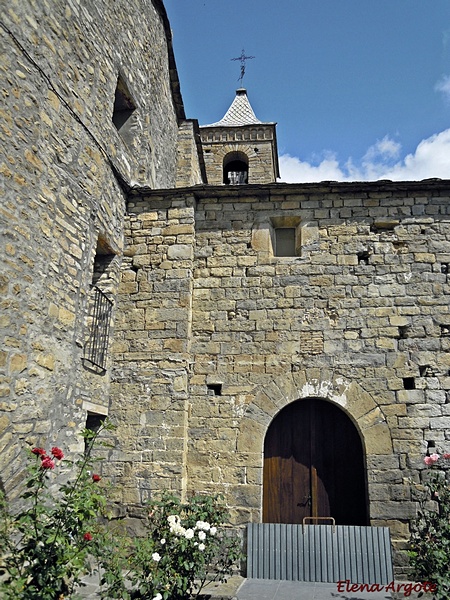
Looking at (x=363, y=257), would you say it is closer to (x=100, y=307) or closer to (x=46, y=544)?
(x=100, y=307)

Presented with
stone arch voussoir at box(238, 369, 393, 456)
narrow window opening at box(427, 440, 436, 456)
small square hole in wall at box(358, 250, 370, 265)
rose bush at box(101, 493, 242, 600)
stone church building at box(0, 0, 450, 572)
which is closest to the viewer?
rose bush at box(101, 493, 242, 600)

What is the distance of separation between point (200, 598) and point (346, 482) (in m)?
2.11

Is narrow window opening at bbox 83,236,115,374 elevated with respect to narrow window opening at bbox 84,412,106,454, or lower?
elevated

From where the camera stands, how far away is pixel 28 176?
4.55 m

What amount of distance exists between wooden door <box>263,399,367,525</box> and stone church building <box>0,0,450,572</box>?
2 centimetres

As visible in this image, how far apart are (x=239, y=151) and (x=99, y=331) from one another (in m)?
9.76

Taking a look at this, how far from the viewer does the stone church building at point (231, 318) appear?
17.4 ft

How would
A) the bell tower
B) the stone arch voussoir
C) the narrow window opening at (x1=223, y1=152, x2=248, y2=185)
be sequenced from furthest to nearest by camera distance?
the narrow window opening at (x1=223, y1=152, x2=248, y2=185) < the bell tower < the stone arch voussoir

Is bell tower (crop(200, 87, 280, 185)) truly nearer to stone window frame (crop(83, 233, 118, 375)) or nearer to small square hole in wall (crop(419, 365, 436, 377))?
stone window frame (crop(83, 233, 118, 375))

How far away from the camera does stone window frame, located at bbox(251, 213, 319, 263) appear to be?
6645 millimetres

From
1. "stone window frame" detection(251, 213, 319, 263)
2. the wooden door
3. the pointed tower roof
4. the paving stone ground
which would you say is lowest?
the paving stone ground

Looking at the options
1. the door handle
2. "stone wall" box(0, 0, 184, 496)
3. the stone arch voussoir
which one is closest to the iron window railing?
"stone wall" box(0, 0, 184, 496)

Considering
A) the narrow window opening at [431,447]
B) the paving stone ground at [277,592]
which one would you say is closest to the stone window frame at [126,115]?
the narrow window opening at [431,447]

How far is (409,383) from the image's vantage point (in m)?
6.03
